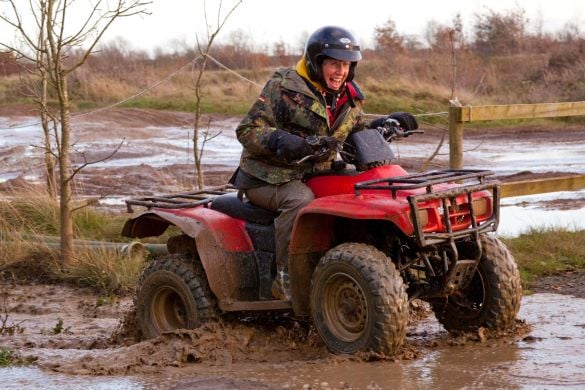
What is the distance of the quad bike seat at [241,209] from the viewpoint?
6.73m

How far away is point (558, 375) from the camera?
5660 mm

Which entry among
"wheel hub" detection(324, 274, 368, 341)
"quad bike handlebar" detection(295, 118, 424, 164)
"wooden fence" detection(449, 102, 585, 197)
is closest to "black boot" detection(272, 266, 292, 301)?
"wheel hub" detection(324, 274, 368, 341)

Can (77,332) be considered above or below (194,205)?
below

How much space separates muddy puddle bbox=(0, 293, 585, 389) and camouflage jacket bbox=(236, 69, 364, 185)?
3.51 ft

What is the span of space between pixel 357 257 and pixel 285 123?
102 cm

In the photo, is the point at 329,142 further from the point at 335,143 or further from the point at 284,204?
the point at 284,204

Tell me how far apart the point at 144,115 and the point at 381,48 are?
16.7 m

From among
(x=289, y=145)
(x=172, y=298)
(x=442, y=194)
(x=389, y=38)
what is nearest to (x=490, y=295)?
(x=442, y=194)

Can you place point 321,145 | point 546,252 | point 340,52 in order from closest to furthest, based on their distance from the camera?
point 321,145, point 340,52, point 546,252

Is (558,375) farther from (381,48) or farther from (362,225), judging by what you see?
(381,48)

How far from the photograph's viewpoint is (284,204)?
6355 mm

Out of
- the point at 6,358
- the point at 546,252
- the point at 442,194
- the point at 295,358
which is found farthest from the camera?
the point at 546,252

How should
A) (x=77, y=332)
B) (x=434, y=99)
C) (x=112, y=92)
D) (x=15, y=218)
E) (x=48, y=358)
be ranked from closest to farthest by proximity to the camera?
(x=48, y=358) → (x=77, y=332) → (x=15, y=218) → (x=434, y=99) → (x=112, y=92)

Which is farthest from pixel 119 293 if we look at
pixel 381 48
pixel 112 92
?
pixel 381 48
